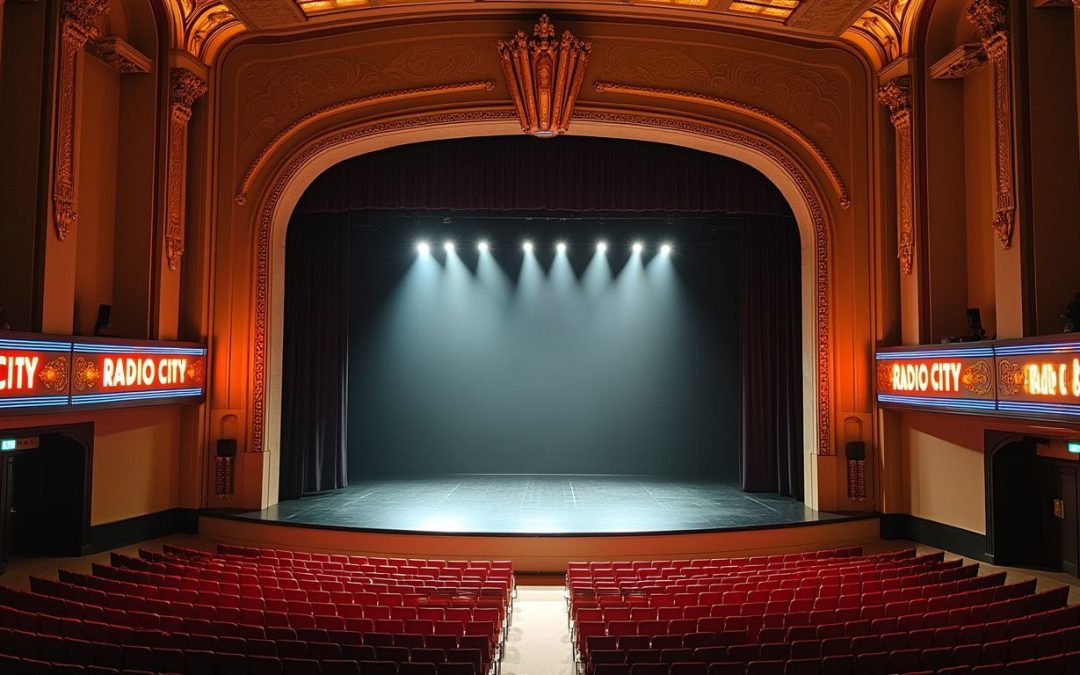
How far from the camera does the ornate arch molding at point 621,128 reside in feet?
42.2

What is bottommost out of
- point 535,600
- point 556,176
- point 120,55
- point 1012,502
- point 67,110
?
point 535,600

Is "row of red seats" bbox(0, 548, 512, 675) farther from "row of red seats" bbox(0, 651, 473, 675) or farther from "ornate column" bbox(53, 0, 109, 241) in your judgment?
"ornate column" bbox(53, 0, 109, 241)

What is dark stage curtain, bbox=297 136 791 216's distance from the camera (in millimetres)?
13945

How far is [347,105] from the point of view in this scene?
42.3 ft

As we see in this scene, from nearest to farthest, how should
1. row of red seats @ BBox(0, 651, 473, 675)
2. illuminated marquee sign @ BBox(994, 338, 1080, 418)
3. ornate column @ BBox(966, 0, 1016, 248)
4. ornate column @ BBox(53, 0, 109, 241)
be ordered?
1. row of red seats @ BBox(0, 651, 473, 675)
2. illuminated marquee sign @ BBox(994, 338, 1080, 418)
3. ornate column @ BBox(53, 0, 109, 241)
4. ornate column @ BBox(966, 0, 1016, 248)

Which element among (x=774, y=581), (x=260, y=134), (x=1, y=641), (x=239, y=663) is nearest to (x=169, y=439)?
(x=260, y=134)

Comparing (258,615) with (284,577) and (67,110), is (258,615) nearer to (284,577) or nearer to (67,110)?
(284,577)

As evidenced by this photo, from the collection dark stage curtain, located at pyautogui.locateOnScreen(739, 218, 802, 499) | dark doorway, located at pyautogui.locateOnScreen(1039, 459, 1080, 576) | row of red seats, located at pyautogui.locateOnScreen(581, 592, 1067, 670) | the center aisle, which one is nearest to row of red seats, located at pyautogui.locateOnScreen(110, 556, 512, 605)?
the center aisle

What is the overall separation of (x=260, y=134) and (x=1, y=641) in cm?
953

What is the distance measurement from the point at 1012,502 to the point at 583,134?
8677 mm

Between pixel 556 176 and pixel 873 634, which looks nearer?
pixel 873 634

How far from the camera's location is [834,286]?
1296 centimetres

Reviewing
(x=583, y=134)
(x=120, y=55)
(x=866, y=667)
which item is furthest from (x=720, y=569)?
(x=120, y=55)

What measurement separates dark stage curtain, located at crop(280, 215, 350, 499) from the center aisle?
656 centimetres
